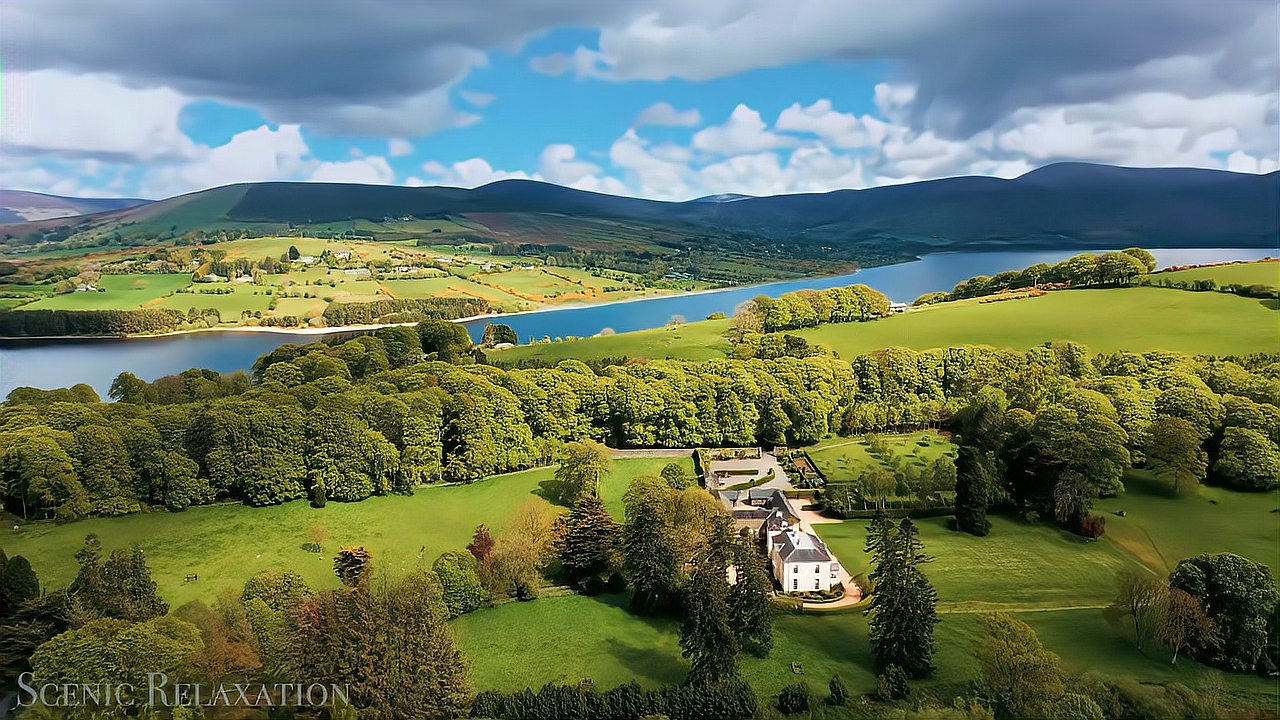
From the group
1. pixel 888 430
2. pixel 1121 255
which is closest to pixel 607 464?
pixel 888 430

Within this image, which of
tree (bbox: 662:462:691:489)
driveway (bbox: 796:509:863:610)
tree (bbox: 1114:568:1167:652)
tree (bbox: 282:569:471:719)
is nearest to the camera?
tree (bbox: 282:569:471:719)

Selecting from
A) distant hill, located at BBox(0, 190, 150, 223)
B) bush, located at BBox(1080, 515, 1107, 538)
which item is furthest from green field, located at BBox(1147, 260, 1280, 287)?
distant hill, located at BBox(0, 190, 150, 223)

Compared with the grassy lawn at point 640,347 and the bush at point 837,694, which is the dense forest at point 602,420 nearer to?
the grassy lawn at point 640,347

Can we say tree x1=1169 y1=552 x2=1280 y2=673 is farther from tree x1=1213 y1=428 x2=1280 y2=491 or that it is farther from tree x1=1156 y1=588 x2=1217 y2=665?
tree x1=1213 y1=428 x2=1280 y2=491

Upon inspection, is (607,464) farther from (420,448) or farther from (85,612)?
(85,612)

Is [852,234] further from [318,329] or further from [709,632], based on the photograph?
[709,632]
